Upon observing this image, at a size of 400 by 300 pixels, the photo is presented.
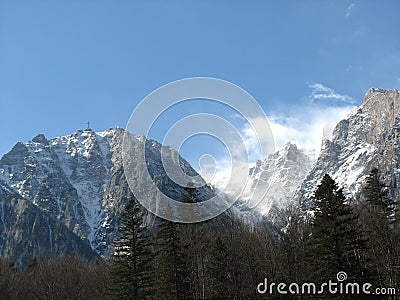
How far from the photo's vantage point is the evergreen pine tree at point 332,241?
3766 centimetres

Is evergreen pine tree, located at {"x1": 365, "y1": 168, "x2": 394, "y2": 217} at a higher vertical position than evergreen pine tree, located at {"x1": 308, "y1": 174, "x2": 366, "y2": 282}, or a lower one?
higher

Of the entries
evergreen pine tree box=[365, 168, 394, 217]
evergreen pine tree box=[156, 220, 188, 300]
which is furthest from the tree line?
evergreen pine tree box=[365, 168, 394, 217]

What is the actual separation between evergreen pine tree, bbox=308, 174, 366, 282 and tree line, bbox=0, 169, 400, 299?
3.0 inches

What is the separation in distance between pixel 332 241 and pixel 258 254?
18.1 metres

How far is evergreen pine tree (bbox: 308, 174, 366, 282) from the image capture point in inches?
1483

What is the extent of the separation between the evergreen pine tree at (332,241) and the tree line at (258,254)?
77 mm

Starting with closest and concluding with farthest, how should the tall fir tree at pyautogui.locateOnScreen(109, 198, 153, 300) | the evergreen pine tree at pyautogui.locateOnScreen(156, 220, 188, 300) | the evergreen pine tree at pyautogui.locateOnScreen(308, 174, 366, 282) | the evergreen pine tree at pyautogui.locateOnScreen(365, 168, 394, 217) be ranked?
the evergreen pine tree at pyautogui.locateOnScreen(308, 174, 366, 282)
the tall fir tree at pyautogui.locateOnScreen(109, 198, 153, 300)
the evergreen pine tree at pyautogui.locateOnScreen(156, 220, 188, 300)
the evergreen pine tree at pyautogui.locateOnScreen(365, 168, 394, 217)

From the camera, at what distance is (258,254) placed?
5519 centimetres

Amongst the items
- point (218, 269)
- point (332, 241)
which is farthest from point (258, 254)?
point (332, 241)

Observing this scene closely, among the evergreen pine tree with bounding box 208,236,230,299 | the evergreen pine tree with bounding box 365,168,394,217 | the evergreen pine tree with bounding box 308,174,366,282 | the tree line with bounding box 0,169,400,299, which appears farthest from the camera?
the evergreen pine tree with bounding box 365,168,394,217

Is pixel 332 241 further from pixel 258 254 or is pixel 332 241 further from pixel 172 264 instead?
pixel 258 254

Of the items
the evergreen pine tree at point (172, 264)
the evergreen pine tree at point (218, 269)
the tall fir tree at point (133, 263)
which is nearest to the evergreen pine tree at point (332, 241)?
the evergreen pine tree at point (218, 269)

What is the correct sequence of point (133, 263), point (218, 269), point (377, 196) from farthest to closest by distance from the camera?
point (377, 196), point (218, 269), point (133, 263)

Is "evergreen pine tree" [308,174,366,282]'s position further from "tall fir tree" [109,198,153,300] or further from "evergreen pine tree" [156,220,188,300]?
"tall fir tree" [109,198,153,300]
